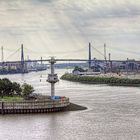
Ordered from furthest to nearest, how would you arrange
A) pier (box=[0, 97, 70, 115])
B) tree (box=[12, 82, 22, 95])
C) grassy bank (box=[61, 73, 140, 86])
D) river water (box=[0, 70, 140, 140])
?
grassy bank (box=[61, 73, 140, 86])
tree (box=[12, 82, 22, 95])
pier (box=[0, 97, 70, 115])
river water (box=[0, 70, 140, 140])

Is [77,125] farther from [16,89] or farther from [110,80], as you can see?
[110,80]

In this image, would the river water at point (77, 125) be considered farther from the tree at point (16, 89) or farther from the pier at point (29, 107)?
the tree at point (16, 89)

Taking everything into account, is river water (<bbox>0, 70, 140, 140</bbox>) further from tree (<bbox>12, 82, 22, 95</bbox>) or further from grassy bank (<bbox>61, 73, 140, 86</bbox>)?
grassy bank (<bbox>61, 73, 140, 86</bbox>)

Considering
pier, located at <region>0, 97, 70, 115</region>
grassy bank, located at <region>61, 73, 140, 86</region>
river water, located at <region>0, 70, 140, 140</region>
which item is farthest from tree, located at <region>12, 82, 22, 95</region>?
grassy bank, located at <region>61, 73, 140, 86</region>

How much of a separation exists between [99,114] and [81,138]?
1109cm

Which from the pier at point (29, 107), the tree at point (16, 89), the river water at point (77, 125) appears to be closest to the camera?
the river water at point (77, 125)

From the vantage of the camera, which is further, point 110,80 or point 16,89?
point 110,80

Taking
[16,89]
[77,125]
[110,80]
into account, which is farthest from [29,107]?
[110,80]

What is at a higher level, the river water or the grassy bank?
the grassy bank

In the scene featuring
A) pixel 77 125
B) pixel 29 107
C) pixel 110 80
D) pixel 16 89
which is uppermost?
pixel 110 80

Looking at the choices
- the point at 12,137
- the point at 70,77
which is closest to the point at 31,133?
the point at 12,137

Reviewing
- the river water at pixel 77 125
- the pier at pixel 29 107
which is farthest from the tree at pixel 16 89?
the pier at pixel 29 107

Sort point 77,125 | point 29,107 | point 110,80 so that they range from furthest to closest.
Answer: point 110,80, point 29,107, point 77,125

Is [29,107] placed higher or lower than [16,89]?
lower
